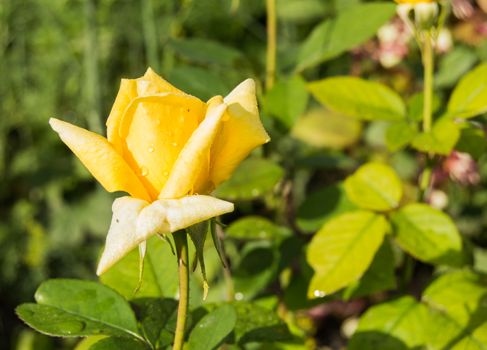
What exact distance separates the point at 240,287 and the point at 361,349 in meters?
0.22

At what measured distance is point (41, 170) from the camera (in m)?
2.16

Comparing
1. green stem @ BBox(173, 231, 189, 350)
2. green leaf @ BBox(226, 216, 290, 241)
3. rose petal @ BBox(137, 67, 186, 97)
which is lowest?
green leaf @ BBox(226, 216, 290, 241)

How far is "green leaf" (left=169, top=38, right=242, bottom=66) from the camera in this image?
52.5 inches

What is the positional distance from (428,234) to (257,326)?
28cm

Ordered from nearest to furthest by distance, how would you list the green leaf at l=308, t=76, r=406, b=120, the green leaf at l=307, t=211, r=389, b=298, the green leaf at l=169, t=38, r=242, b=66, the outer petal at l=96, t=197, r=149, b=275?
the outer petal at l=96, t=197, r=149, b=275, the green leaf at l=307, t=211, r=389, b=298, the green leaf at l=308, t=76, r=406, b=120, the green leaf at l=169, t=38, r=242, b=66

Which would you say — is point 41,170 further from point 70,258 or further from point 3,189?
point 70,258

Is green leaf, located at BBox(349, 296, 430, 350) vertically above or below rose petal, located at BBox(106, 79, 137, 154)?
below

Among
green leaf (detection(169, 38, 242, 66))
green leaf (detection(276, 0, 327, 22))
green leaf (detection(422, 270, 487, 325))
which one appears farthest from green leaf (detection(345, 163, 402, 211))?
green leaf (detection(276, 0, 327, 22))

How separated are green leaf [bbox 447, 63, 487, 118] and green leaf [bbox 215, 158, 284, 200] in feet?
0.86

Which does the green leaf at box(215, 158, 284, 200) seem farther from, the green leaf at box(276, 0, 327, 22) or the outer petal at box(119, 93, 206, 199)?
the green leaf at box(276, 0, 327, 22)

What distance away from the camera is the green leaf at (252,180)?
116 centimetres

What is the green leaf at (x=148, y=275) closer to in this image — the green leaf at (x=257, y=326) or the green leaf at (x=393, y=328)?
the green leaf at (x=257, y=326)

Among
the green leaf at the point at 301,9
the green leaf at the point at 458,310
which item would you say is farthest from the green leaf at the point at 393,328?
the green leaf at the point at 301,9

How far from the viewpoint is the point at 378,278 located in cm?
113
